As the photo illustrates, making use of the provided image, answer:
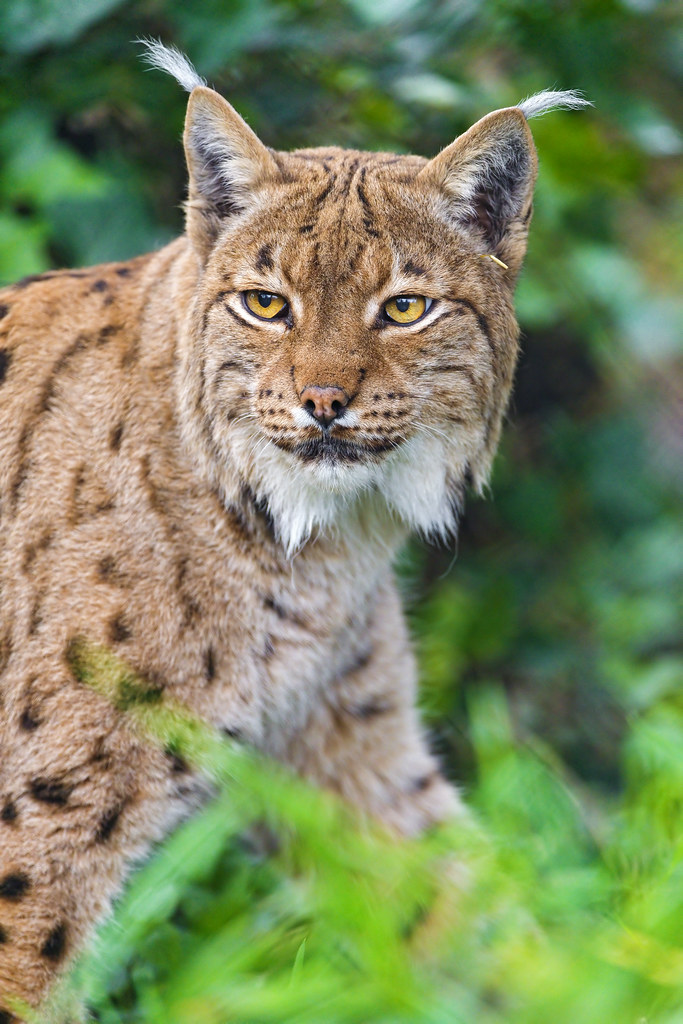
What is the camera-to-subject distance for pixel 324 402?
289 centimetres

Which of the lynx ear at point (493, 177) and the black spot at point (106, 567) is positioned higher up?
the lynx ear at point (493, 177)

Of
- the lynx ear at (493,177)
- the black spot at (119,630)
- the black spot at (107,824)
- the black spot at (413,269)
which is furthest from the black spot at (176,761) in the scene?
the lynx ear at (493,177)

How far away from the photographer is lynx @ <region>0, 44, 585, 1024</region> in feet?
10.0

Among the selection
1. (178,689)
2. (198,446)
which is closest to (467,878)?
(178,689)

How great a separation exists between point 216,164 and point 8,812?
1803 millimetres

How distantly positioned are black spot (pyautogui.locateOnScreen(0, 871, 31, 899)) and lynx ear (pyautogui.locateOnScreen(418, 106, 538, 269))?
81.2 inches

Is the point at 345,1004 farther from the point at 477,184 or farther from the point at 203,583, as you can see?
the point at 477,184

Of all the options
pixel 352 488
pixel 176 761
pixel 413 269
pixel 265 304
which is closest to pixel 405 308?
pixel 413 269

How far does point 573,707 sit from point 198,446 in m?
3.42

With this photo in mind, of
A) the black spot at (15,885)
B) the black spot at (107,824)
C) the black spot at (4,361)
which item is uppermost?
the black spot at (4,361)

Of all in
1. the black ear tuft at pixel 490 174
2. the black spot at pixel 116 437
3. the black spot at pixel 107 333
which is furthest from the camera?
the black spot at pixel 107 333

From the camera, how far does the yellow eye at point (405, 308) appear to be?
122 inches

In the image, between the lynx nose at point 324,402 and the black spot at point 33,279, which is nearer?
the lynx nose at point 324,402

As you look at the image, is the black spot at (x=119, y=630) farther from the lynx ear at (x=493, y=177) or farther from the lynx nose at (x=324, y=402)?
the lynx ear at (x=493, y=177)
